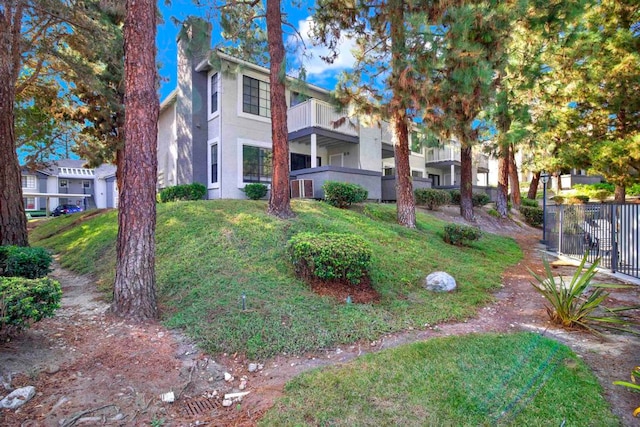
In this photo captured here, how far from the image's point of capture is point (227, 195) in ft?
45.0

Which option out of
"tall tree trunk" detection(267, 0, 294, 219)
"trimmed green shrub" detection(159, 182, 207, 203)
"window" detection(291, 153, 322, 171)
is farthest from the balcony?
"tall tree trunk" detection(267, 0, 294, 219)

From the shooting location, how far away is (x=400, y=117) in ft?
33.3

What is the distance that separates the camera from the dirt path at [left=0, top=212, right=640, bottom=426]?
2787 mm

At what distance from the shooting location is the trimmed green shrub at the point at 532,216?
18266 millimetres

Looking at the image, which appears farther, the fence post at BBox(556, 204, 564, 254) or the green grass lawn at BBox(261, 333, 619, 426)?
the fence post at BBox(556, 204, 564, 254)

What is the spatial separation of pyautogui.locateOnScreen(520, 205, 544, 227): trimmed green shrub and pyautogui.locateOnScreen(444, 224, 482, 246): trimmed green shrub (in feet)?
36.0

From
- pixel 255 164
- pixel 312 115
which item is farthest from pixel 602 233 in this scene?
pixel 255 164

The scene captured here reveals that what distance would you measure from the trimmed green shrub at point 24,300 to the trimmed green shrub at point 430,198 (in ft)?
44.3

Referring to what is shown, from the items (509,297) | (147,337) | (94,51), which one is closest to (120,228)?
(147,337)

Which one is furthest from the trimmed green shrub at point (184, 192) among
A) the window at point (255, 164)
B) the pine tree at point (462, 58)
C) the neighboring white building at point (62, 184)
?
the neighboring white building at point (62, 184)

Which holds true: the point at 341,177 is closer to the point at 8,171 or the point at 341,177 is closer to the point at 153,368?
the point at 8,171

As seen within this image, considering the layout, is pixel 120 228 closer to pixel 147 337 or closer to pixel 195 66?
pixel 147 337

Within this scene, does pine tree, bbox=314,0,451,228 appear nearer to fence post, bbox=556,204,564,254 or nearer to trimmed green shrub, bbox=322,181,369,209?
trimmed green shrub, bbox=322,181,369,209

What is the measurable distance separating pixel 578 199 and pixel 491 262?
17.5m
